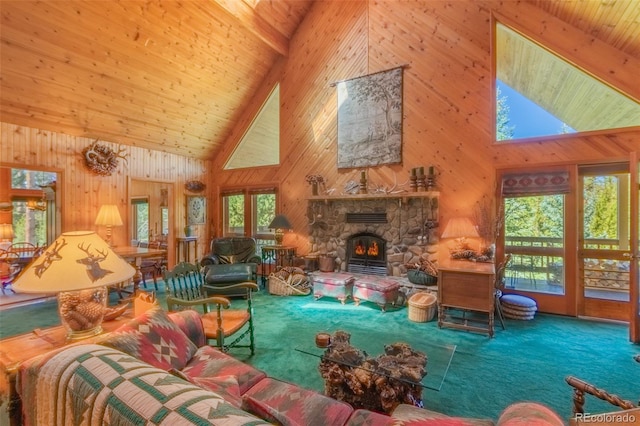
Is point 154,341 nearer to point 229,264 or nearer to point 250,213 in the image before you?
point 229,264

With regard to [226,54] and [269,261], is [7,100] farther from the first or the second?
[269,261]

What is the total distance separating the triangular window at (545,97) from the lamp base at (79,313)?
5.17m

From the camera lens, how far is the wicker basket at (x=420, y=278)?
4387mm

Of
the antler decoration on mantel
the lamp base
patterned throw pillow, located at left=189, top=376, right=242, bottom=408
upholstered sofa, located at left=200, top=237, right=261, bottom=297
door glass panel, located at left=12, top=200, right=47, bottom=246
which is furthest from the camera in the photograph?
door glass panel, located at left=12, top=200, right=47, bottom=246

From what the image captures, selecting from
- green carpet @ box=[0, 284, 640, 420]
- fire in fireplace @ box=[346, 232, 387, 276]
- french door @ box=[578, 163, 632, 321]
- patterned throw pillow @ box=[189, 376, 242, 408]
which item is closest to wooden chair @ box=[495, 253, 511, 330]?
green carpet @ box=[0, 284, 640, 420]

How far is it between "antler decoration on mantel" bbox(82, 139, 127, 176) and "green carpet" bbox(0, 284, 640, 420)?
2.35 meters

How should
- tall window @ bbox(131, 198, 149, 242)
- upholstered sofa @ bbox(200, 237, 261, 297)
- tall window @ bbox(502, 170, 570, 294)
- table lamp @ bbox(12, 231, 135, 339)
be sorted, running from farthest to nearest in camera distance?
1. tall window @ bbox(131, 198, 149, 242)
2. upholstered sofa @ bbox(200, 237, 261, 297)
3. tall window @ bbox(502, 170, 570, 294)
4. table lamp @ bbox(12, 231, 135, 339)

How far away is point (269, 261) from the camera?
653cm

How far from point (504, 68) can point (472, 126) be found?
3.21 feet

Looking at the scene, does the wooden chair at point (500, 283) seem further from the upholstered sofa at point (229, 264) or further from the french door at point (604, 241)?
the upholstered sofa at point (229, 264)

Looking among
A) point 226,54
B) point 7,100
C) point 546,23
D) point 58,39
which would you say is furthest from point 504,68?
point 7,100

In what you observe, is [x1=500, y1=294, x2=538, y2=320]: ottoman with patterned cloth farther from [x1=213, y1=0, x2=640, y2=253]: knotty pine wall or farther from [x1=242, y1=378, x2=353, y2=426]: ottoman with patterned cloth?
[x1=242, y1=378, x2=353, y2=426]: ottoman with patterned cloth

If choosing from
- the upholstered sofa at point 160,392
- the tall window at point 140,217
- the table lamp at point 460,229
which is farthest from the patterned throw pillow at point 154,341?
the tall window at point 140,217

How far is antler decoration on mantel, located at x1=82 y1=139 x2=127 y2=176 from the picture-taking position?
5230 mm
